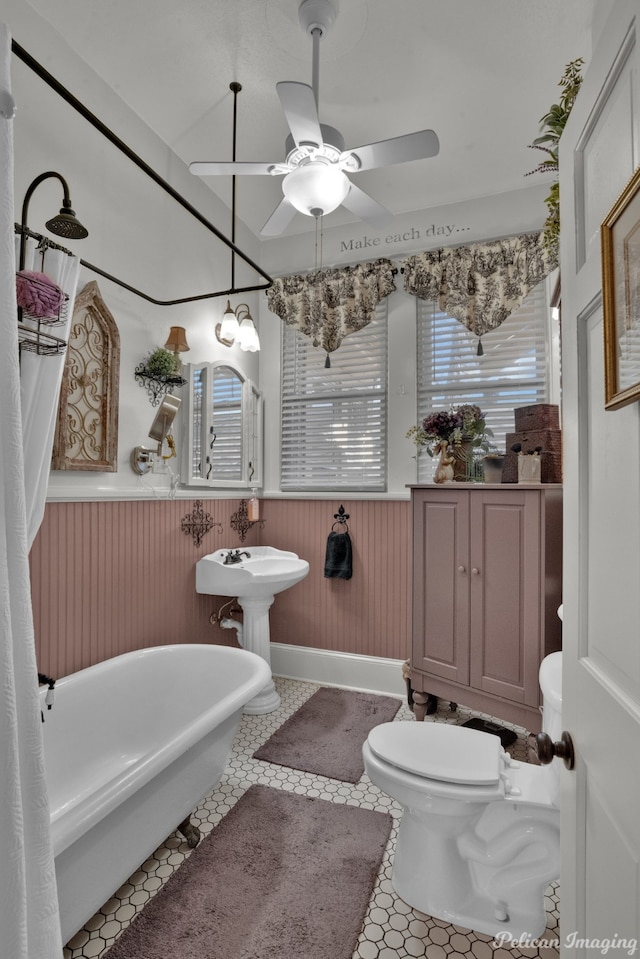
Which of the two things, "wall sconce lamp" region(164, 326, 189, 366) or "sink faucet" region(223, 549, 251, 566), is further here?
"sink faucet" region(223, 549, 251, 566)

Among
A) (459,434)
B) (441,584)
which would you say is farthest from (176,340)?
(441,584)

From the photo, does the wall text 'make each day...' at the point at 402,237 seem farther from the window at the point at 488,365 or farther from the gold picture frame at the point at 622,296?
the gold picture frame at the point at 622,296

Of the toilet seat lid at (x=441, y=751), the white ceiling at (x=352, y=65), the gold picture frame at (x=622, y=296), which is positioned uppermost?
the white ceiling at (x=352, y=65)

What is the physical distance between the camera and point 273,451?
141 inches

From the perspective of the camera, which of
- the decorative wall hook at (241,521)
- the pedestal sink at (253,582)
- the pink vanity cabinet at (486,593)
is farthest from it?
the decorative wall hook at (241,521)

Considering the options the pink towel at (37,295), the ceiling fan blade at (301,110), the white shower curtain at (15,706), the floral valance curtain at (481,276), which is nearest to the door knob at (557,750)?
the white shower curtain at (15,706)

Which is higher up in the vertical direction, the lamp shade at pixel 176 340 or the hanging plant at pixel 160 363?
the lamp shade at pixel 176 340

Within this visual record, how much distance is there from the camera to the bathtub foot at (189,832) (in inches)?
72.5

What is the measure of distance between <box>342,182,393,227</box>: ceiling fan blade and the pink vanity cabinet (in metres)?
1.29

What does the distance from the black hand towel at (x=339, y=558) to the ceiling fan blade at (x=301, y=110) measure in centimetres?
220

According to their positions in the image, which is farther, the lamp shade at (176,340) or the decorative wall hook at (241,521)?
the decorative wall hook at (241,521)

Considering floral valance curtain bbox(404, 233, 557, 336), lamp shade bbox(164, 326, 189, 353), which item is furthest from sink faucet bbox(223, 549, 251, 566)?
floral valance curtain bbox(404, 233, 557, 336)

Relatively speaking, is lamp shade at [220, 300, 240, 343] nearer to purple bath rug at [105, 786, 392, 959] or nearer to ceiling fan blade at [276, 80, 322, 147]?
ceiling fan blade at [276, 80, 322, 147]

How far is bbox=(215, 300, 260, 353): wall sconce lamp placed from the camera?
2.99 meters
